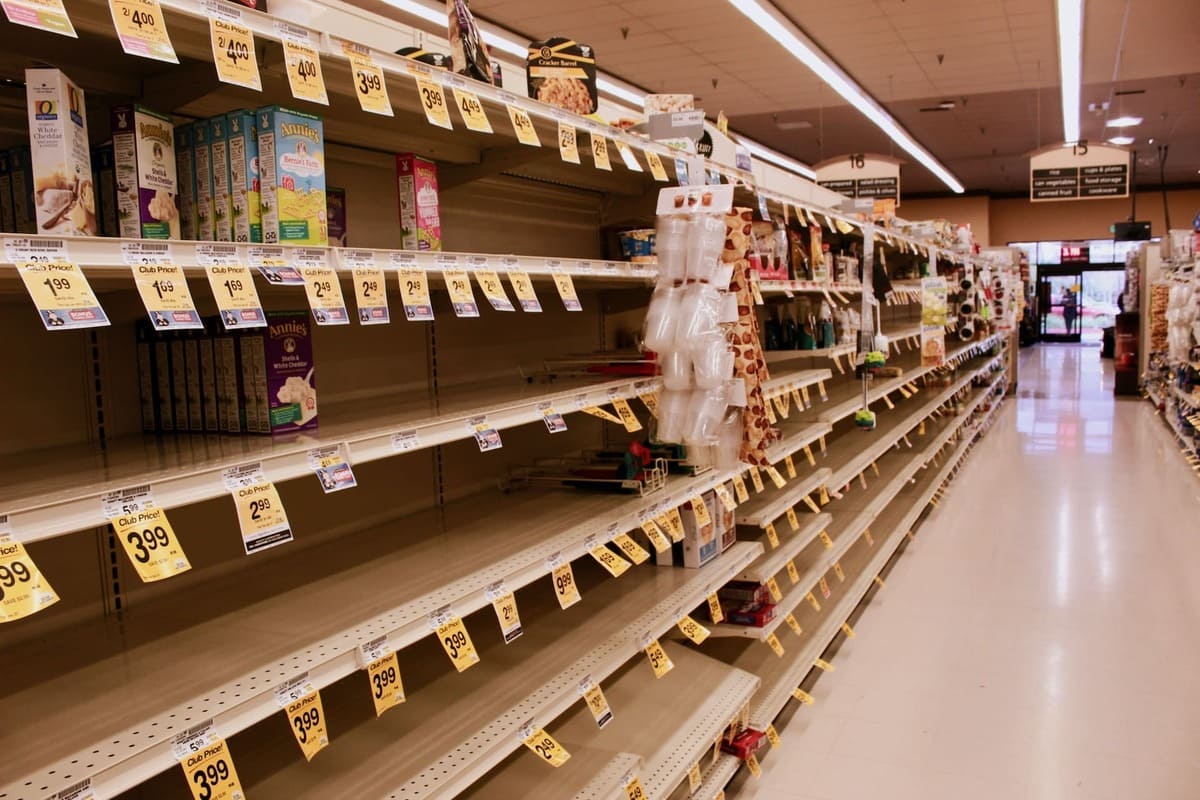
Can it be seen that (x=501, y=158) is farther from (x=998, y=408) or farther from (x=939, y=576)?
(x=998, y=408)

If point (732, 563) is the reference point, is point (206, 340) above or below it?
above

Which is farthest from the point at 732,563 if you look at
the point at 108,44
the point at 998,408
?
the point at 998,408

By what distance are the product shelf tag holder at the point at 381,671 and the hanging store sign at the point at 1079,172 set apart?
12.0 metres

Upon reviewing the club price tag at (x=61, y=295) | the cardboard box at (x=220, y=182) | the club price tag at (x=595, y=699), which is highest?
the cardboard box at (x=220, y=182)

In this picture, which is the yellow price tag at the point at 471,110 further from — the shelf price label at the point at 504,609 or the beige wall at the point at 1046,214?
the beige wall at the point at 1046,214

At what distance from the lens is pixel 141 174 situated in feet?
4.89

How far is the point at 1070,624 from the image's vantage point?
14.6 ft

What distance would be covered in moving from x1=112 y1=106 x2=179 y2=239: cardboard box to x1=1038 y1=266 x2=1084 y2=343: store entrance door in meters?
26.1

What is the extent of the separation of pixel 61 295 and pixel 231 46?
Answer: 0.49m

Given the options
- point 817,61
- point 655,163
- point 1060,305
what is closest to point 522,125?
point 655,163

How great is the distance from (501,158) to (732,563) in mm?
1546

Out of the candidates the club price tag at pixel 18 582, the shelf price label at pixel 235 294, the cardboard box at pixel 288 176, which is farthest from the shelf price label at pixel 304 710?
the cardboard box at pixel 288 176

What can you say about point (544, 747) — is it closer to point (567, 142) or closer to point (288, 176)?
point (288, 176)

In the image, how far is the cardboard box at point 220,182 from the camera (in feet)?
5.24
